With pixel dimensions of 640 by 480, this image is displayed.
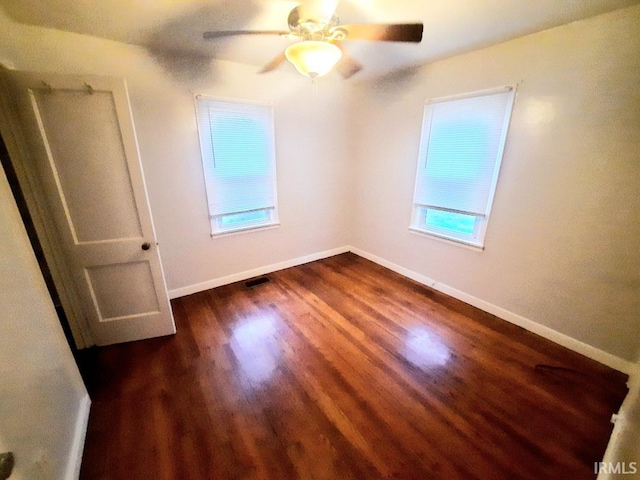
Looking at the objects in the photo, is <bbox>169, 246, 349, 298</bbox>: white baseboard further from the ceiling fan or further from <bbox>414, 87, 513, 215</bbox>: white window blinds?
the ceiling fan

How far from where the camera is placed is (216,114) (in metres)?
2.69

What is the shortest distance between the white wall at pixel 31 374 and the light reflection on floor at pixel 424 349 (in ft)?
6.94

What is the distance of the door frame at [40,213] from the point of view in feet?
5.36

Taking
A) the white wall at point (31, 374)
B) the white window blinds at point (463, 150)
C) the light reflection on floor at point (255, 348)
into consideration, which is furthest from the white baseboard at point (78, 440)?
the white window blinds at point (463, 150)

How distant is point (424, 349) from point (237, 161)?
2.72m

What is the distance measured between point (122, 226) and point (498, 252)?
334 cm

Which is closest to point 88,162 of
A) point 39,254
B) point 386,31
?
point 39,254

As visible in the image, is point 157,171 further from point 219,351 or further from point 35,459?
point 35,459

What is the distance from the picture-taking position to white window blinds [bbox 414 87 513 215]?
2306 mm

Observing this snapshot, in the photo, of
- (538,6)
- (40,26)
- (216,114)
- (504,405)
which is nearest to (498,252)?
(504,405)

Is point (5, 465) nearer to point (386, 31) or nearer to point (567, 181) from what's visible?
point (386, 31)

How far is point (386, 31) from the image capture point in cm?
146

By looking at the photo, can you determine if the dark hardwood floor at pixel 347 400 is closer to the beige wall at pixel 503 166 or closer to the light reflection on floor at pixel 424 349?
the light reflection on floor at pixel 424 349

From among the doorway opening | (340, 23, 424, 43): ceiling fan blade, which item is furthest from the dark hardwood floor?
(340, 23, 424, 43): ceiling fan blade
